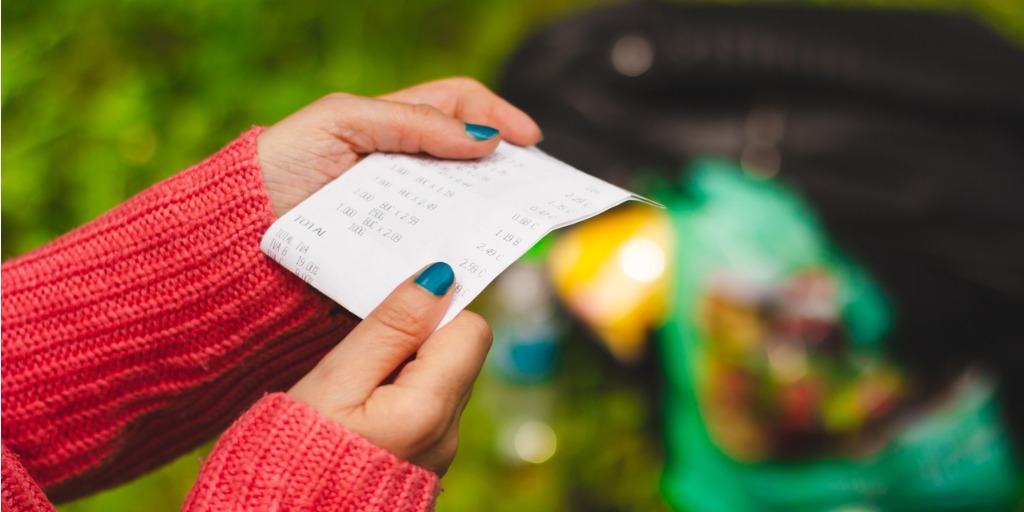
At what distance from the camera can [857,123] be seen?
4.35ft

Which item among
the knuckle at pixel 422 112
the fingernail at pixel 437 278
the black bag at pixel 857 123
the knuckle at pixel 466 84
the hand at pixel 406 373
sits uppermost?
the knuckle at pixel 422 112

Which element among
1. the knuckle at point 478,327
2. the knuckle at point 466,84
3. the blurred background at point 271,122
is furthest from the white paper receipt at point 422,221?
the blurred background at point 271,122

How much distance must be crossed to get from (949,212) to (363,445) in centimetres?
102

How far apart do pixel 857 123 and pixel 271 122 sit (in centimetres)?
98

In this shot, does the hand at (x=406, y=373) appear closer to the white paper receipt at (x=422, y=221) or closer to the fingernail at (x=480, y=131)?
the white paper receipt at (x=422, y=221)

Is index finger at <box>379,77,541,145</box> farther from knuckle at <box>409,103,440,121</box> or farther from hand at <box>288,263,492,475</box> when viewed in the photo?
hand at <box>288,263,492,475</box>

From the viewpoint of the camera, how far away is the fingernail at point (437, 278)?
1.82 ft

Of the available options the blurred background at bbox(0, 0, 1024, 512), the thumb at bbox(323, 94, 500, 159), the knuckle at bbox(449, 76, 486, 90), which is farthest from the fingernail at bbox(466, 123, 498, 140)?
the blurred background at bbox(0, 0, 1024, 512)

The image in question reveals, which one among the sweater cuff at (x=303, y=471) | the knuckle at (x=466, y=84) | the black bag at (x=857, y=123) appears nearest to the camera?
the sweater cuff at (x=303, y=471)

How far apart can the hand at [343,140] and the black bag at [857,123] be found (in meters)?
0.62

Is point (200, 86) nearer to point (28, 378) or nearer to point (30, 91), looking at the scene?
point (30, 91)

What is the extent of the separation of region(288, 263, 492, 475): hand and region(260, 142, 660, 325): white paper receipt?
20mm

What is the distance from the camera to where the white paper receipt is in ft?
1.90

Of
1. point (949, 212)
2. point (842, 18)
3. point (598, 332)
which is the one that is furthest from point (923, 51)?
point (598, 332)
